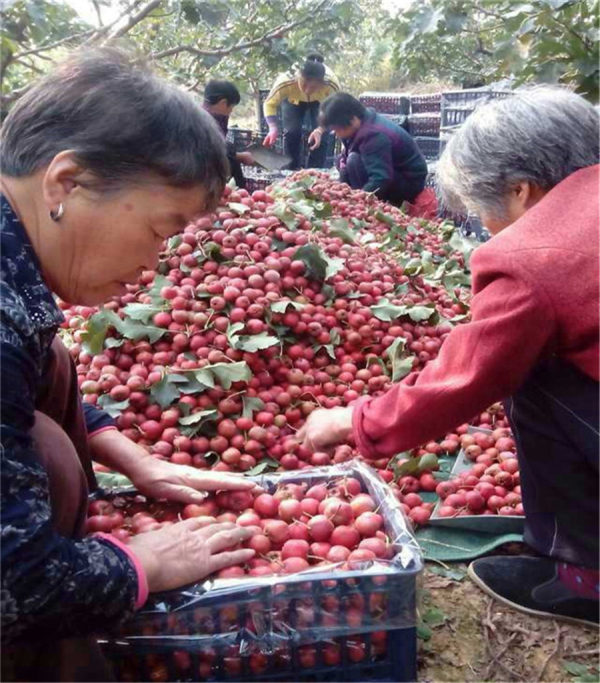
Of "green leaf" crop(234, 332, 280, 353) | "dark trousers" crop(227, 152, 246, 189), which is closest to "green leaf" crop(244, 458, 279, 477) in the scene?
"green leaf" crop(234, 332, 280, 353)

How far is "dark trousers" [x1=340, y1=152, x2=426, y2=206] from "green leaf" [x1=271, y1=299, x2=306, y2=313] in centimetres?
330

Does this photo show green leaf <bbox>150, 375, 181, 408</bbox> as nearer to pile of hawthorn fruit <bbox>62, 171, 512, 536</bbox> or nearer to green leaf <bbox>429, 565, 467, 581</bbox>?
pile of hawthorn fruit <bbox>62, 171, 512, 536</bbox>

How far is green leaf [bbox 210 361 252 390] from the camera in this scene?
2346 millimetres

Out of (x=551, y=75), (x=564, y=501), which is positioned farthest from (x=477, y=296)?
(x=551, y=75)

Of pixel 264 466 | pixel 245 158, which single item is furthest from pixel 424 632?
pixel 245 158

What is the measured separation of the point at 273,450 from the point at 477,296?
1.01m

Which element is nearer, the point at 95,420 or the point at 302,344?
the point at 95,420

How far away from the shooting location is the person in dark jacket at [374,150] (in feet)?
18.1

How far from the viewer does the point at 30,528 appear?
1062mm

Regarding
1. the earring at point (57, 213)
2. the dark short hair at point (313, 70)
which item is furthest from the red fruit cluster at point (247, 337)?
the dark short hair at point (313, 70)

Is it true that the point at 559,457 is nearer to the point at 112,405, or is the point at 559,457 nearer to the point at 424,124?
the point at 112,405

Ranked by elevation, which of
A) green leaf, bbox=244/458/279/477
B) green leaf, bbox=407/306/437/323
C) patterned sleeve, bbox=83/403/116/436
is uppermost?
patterned sleeve, bbox=83/403/116/436

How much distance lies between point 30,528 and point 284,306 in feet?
5.48

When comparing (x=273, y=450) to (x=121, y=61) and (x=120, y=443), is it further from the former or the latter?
(x=121, y=61)
